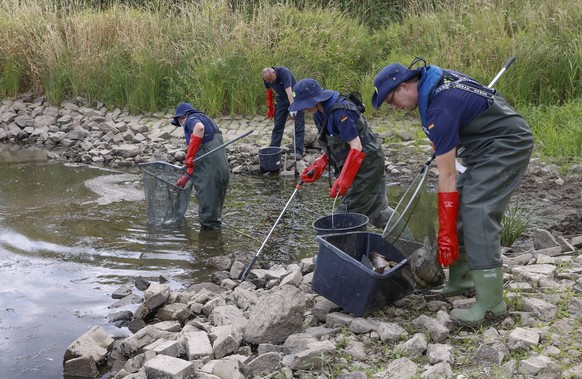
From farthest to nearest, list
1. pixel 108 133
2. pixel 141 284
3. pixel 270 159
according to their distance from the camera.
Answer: pixel 108 133 → pixel 270 159 → pixel 141 284

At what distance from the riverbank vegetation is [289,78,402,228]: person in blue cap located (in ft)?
16.6

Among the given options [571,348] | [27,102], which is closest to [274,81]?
[27,102]

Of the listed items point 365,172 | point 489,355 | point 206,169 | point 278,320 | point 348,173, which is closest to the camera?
point 489,355

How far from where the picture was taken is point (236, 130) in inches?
508

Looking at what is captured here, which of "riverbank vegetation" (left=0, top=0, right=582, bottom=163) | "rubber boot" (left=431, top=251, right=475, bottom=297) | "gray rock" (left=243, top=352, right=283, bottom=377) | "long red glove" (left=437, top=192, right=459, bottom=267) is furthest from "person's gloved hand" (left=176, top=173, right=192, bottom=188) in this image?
"riverbank vegetation" (left=0, top=0, right=582, bottom=163)

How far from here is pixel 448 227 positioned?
4.76 m

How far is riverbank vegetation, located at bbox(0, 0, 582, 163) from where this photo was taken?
1225cm

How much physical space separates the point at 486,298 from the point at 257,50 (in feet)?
31.6

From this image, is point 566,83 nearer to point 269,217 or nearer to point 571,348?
point 269,217

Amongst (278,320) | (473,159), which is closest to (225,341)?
(278,320)

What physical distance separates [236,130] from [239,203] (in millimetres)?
3182

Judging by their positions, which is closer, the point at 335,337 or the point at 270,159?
the point at 335,337

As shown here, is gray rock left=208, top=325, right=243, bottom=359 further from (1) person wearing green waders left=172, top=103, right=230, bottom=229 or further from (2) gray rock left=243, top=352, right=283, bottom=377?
(1) person wearing green waders left=172, top=103, right=230, bottom=229

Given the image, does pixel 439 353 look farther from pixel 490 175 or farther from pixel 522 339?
pixel 490 175
